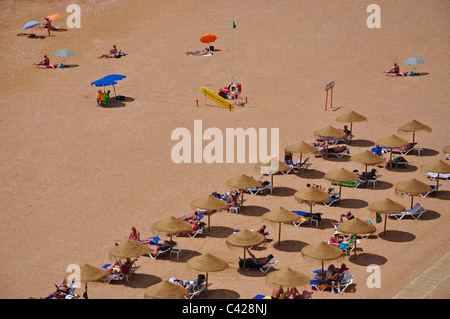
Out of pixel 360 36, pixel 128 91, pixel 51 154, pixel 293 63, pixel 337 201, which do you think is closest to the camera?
pixel 337 201

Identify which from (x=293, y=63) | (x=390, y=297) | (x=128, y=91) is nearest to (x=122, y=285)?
(x=390, y=297)

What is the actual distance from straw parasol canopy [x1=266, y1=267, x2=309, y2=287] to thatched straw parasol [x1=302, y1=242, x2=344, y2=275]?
1.38m

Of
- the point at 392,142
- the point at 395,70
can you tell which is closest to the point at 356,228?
the point at 392,142

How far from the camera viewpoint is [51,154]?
3625 cm

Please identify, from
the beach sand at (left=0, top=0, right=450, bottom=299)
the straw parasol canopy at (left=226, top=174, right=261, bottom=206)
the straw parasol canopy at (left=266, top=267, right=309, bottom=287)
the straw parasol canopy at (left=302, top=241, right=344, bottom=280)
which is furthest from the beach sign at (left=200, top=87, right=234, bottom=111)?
the straw parasol canopy at (left=266, top=267, right=309, bottom=287)

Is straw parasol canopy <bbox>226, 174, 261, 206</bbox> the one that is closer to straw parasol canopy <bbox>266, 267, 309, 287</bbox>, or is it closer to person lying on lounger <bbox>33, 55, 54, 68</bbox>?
straw parasol canopy <bbox>266, 267, 309, 287</bbox>

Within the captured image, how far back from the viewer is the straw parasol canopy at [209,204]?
28281mm

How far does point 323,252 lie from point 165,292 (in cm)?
569

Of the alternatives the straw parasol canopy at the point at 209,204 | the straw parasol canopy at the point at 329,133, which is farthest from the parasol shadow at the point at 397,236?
the straw parasol canopy at the point at 329,133

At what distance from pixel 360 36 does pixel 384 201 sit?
26.2m

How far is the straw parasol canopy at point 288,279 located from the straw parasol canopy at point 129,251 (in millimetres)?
4706

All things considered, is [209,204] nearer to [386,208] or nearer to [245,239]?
[245,239]

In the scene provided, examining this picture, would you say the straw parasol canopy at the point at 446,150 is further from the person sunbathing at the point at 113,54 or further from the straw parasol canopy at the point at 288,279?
the person sunbathing at the point at 113,54

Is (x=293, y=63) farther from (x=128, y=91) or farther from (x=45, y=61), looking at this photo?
(x=45, y=61)
